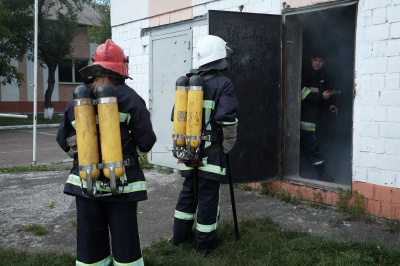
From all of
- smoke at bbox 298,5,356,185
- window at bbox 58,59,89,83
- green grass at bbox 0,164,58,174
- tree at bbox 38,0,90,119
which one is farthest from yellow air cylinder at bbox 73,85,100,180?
window at bbox 58,59,89,83

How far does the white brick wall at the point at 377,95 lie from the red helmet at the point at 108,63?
10.3ft

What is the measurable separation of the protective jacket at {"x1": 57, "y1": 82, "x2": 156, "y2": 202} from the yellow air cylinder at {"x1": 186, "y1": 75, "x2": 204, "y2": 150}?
71cm

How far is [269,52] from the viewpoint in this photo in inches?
233

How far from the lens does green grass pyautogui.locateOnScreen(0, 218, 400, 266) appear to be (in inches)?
153

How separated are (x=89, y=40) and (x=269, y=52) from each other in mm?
22516

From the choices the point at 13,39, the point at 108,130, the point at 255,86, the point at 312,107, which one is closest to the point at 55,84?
the point at 13,39

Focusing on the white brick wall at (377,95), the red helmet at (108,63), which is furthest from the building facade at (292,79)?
the red helmet at (108,63)

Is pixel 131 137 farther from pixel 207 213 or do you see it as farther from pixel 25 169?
pixel 25 169

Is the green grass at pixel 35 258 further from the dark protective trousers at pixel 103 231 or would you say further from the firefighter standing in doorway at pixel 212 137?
the firefighter standing in doorway at pixel 212 137

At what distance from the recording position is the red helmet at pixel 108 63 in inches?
125

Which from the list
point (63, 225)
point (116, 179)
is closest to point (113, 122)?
point (116, 179)

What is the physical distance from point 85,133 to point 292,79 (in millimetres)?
4062

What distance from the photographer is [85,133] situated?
2.93 metres

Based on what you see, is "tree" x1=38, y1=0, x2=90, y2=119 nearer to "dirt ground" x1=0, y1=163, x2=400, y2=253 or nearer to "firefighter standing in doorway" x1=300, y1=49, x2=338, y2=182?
"dirt ground" x1=0, y1=163, x2=400, y2=253
